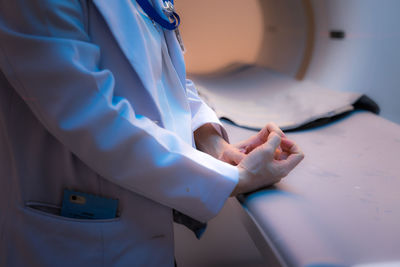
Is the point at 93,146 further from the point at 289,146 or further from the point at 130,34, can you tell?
the point at 289,146

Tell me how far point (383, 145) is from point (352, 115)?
30 centimetres

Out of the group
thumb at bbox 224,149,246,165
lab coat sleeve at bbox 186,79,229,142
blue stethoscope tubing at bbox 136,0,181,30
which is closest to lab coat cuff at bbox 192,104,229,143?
lab coat sleeve at bbox 186,79,229,142

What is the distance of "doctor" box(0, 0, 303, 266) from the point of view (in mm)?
458

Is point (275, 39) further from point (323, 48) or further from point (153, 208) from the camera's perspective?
point (153, 208)

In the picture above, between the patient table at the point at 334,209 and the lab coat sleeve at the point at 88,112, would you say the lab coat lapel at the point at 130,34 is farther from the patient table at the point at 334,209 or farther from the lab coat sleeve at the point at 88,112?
the patient table at the point at 334,209

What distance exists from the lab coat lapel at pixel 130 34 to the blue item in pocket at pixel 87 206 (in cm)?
21

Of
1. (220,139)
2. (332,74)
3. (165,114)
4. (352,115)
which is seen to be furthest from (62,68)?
(332,74)

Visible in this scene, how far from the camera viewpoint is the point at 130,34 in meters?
0.55

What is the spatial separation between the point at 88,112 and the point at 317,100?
1.16 metres

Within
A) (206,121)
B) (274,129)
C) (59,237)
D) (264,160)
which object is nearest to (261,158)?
(264,160)

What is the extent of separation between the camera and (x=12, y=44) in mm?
445

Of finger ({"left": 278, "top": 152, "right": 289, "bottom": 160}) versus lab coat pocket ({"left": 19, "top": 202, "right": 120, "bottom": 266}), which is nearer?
lab coat pocket ({"left": 19, "top": 202, "right": 120, "bottom": 266})

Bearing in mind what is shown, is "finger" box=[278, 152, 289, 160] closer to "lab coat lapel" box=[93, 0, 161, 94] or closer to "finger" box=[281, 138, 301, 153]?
"finger" box=[281, 138, 301, 153]

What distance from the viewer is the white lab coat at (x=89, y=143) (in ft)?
1.50
